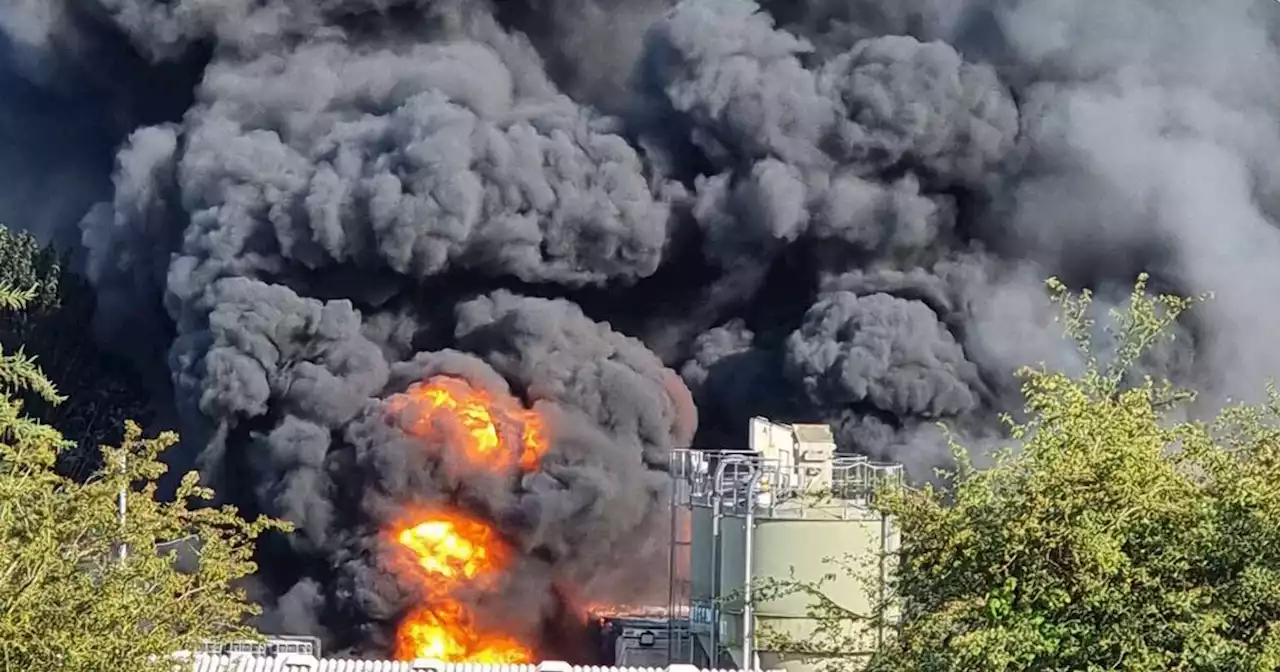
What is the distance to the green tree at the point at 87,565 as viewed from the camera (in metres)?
11.0

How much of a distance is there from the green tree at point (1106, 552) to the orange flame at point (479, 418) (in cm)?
3192

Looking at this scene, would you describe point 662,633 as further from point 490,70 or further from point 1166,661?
Answer: point 1166,661

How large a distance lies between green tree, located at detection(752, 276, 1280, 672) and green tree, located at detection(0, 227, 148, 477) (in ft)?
153

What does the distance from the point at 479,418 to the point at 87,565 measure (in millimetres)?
32058

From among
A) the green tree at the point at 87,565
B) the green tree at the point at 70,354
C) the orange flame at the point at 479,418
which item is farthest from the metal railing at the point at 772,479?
the green tree at the point at 70,354

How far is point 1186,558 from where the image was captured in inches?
510

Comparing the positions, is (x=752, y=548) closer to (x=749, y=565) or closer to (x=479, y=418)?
(x=749, y=565)

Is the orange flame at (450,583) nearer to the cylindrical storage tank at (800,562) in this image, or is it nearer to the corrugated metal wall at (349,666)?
the cylindrical storage tank at (800,562)

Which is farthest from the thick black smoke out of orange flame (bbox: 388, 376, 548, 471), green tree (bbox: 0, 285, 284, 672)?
green tree (bbox: 0, 285, 284, 672)

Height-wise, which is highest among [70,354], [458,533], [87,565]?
[70,354]

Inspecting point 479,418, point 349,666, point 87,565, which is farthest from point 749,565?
point 87,565

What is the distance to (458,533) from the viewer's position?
45.4 meters

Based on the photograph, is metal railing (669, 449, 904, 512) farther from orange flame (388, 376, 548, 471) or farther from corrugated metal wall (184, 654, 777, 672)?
orange flame (388, 376, 548, 471)

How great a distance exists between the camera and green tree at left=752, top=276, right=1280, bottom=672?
41.1 ft
